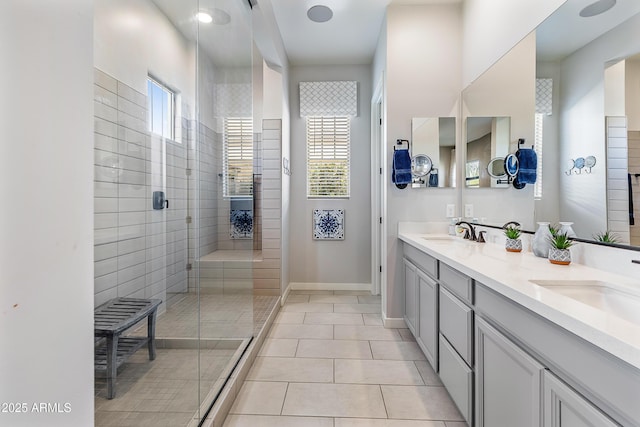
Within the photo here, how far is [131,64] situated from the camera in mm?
1398

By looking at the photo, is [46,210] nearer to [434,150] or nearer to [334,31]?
[434,150]

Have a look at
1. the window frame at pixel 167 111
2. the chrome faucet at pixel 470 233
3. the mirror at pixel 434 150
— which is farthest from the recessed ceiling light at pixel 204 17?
the chrome faucet at pixel 470 233

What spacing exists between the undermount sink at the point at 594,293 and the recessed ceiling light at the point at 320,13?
9.28ft

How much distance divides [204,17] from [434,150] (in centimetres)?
209

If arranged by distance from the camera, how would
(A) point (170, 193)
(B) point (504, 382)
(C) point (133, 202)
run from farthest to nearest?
(A) point (170, 193)
(C) point (133, 202)
(B) point (504, 382)

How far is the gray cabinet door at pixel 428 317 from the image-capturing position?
1.94 metres

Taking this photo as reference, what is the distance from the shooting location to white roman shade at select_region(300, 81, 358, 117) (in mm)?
3850

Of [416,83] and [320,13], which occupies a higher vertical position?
[320,13]

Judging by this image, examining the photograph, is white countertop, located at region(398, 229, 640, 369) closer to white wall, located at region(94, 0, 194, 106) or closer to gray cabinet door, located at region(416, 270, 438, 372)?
gray cabinet door, located at region(416, 270, 438, 372)

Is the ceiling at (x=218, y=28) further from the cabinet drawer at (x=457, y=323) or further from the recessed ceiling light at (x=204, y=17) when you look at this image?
the cabinet drawer at (x=457, y=323)

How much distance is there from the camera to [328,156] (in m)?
3.98

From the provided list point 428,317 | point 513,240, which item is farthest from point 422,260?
point 513,240

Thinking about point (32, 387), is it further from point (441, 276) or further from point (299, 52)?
point (299, 52)

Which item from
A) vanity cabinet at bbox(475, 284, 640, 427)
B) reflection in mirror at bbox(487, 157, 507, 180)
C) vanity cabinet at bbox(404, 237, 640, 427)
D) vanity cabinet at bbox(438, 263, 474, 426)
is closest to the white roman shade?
reflection in mirror at bbox(487, 157, 507, 180)
